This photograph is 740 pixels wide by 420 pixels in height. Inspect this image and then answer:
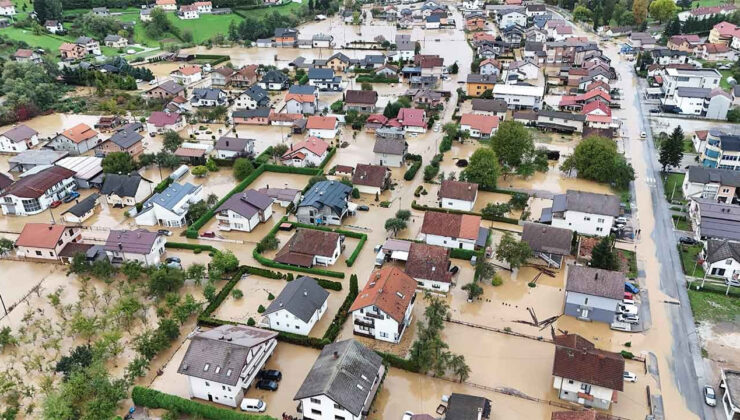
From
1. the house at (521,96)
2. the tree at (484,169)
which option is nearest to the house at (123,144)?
the tree at (484,169)

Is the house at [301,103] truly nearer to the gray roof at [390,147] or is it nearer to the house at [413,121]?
the house at [413,121]

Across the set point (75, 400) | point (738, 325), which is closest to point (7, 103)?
point (75, 400)

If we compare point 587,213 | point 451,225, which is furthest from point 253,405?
point 587,213

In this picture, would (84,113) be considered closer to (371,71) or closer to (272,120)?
(272,120)

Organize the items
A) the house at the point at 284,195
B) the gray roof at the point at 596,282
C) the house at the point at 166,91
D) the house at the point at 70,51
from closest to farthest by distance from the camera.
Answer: the gray roof at the point at 596,282
the house at the point at 284,195
the house at the point at 166,91
the house at the point at 70,51

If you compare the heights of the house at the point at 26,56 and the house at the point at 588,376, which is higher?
the house at the point at 26,56

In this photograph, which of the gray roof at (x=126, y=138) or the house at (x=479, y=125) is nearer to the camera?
the gray roof at (x=126, y=138)
